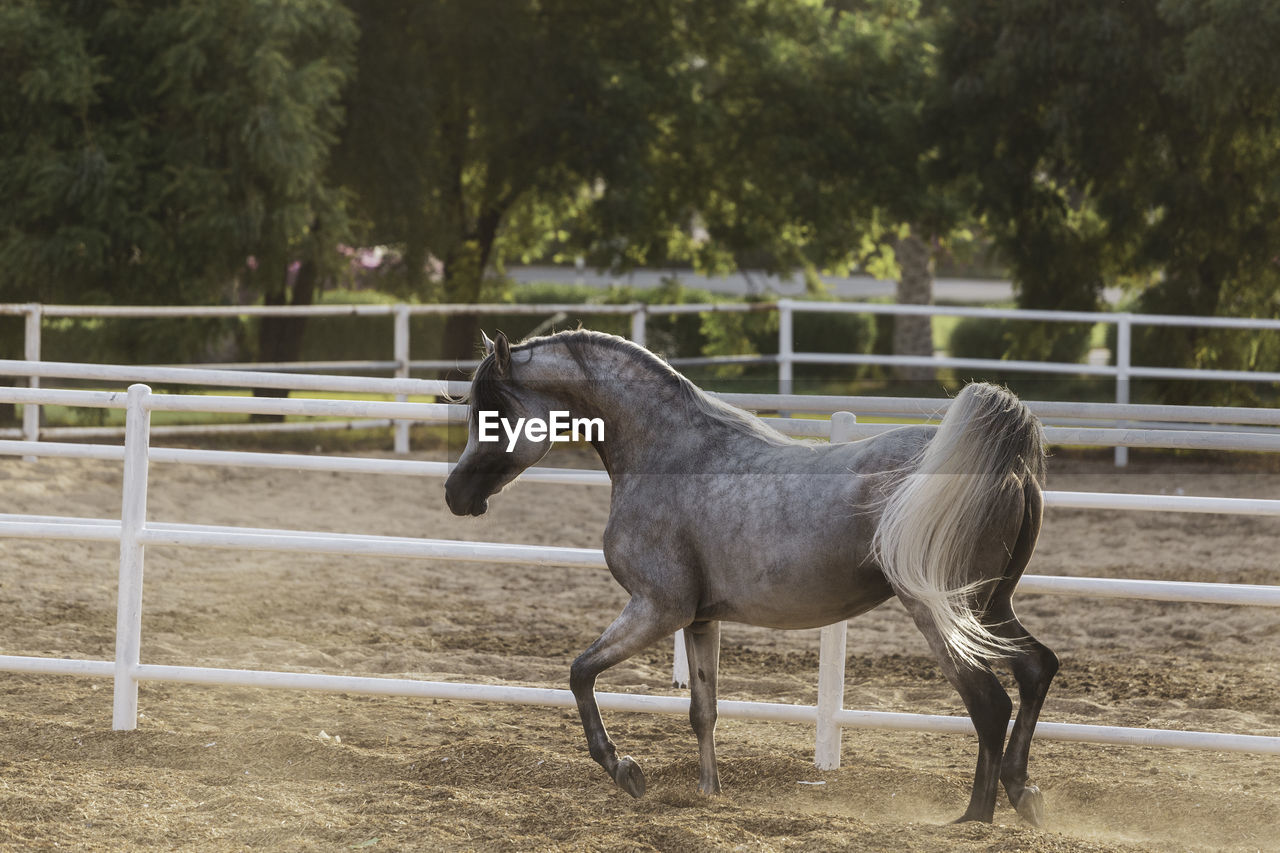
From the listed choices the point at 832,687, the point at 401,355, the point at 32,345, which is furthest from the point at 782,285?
the point at 832,687

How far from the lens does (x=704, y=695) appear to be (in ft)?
11.1

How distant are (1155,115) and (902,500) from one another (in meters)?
10.4

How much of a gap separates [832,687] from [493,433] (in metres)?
1.28

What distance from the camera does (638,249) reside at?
15.0 m

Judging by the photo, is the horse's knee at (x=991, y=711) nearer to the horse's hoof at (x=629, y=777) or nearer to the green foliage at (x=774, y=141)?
the horse's hoof at (x=629, y=777)

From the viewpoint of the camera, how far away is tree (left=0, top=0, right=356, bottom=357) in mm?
10641

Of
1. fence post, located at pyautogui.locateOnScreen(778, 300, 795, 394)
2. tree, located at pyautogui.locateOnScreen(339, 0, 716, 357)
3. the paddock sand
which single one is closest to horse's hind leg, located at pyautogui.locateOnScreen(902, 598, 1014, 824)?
the paddock sand

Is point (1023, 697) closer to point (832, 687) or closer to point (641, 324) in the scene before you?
point (832, 687)

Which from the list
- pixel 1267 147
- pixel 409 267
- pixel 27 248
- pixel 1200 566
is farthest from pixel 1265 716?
pixel 409 267

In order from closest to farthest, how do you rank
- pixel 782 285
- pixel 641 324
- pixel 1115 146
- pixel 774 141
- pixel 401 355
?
pixel 401 355, pixel 641 324, pixel 1115 146, pixel 774 141, pixel 782 285

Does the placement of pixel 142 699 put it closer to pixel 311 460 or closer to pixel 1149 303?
pixel 311 460

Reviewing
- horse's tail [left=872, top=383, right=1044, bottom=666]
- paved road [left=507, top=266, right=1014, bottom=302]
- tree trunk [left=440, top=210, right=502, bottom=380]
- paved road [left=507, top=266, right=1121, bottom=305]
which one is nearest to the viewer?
horse's tail [left=872, top=383, right=1044, bottom=666]

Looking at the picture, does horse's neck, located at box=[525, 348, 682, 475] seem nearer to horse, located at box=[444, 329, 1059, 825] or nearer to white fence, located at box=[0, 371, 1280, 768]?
horse, located at box=[444, 329, 1059, 825]

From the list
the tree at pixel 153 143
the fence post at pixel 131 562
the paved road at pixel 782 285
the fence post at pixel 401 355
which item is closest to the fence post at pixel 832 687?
the fence post at pixel 131 562
